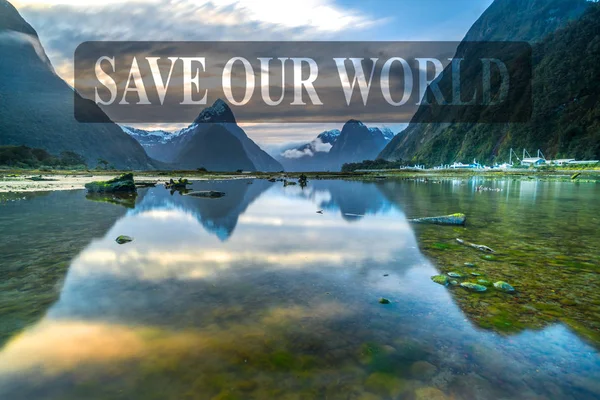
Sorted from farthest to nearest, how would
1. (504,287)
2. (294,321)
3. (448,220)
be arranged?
(448,220)
(504,287)
(294,321)

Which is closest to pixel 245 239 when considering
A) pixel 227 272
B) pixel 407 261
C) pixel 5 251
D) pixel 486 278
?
pixel 227 272

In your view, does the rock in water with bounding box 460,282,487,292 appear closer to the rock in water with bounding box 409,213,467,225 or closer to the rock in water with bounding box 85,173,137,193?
the rock in water with bounding box 409,213,467,225

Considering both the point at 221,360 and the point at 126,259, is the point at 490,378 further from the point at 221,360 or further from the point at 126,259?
the point at 126,259

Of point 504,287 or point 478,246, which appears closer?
point 504,287

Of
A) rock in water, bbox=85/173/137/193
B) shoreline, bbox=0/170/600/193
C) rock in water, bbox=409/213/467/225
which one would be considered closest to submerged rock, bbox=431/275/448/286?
rock in water, bbox=409/213/467/225

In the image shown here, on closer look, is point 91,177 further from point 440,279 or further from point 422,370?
point 422,370

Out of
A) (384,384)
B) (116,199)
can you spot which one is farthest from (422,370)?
(116,199)

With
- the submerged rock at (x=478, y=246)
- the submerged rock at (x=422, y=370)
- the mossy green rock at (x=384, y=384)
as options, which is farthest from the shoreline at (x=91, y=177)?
the submerged rock at (x=422, y=370)
